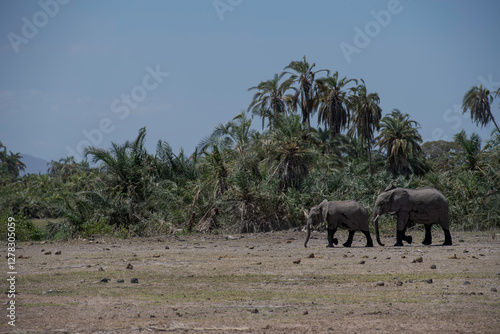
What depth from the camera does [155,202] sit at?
2506 cm

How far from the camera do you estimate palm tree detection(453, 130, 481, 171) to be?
2846cm

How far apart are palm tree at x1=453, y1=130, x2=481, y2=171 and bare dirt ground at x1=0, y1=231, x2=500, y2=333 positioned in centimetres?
1241

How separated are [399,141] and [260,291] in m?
36.1

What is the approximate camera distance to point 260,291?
9391 millimetres

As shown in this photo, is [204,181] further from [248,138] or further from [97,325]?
[97,325]

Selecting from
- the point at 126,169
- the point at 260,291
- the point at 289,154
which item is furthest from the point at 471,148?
the point at 260,291

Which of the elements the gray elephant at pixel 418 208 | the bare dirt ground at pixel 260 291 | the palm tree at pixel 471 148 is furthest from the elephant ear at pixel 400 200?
the palm tree at pixel 471 148

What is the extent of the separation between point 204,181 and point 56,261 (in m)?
12.2

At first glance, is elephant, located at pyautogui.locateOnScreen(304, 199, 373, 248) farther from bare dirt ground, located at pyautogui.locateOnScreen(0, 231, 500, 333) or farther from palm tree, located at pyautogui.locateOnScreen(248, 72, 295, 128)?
palm tree, located at pyautogui.locateOnScreen(248, 72, 295, 128)

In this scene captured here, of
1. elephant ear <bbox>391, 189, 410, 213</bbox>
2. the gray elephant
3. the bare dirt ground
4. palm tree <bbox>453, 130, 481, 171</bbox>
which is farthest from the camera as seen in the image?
palm tree <bbox>453, 130, 481, 171</bbox>

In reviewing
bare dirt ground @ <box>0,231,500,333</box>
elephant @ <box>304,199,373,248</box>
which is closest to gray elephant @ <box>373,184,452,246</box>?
elephant @ <box>304,199,373,248</box>

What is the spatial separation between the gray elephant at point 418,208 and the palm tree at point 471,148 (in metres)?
11.2

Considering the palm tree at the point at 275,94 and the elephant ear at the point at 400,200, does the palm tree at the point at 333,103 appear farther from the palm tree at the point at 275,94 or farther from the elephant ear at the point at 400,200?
the elephant ear at the point at 400,200

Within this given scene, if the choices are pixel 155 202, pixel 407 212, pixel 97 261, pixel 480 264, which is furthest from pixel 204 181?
pixel 480 264
